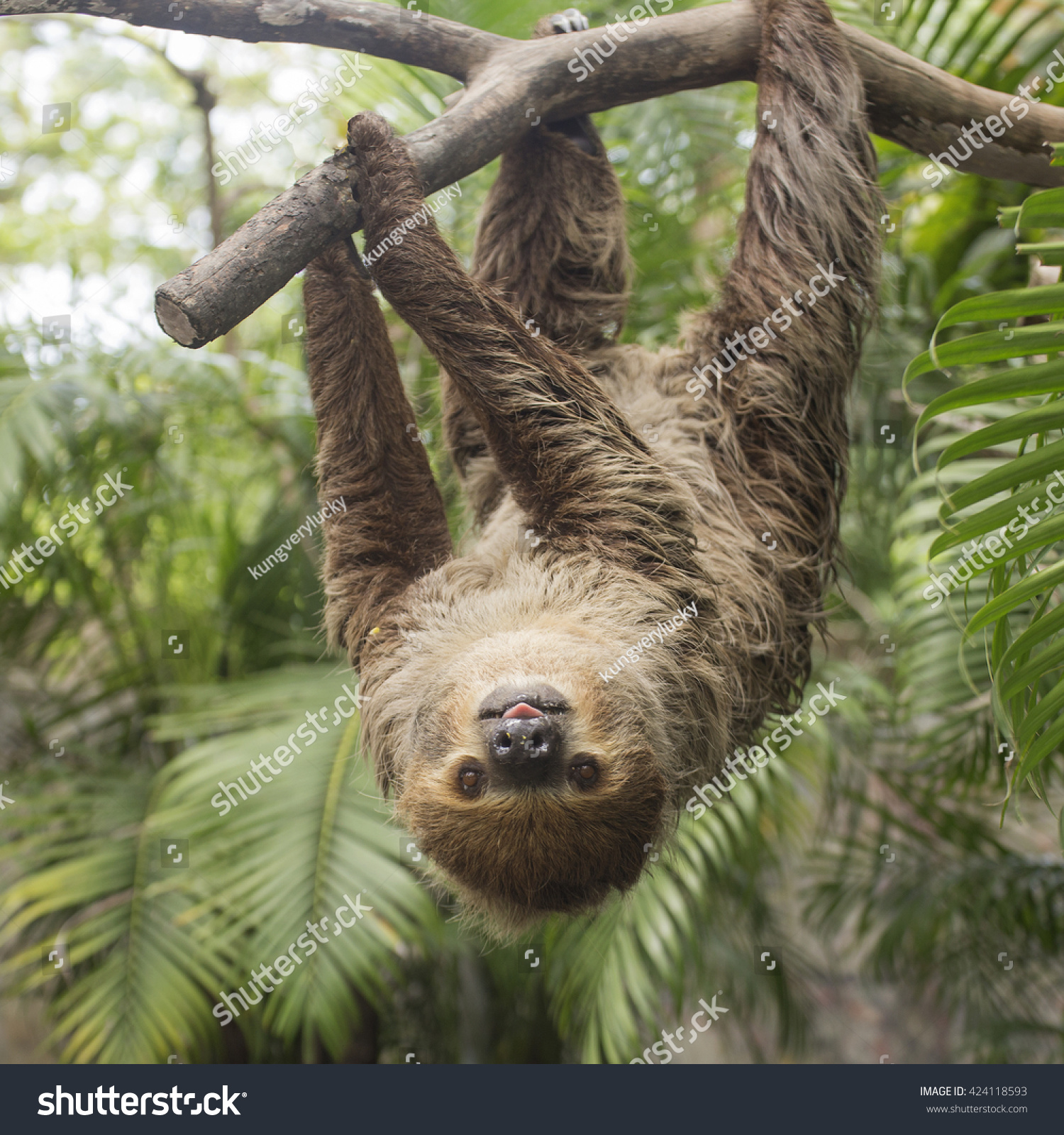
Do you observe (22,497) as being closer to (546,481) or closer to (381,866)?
(381,866)

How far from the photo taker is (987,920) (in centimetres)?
515

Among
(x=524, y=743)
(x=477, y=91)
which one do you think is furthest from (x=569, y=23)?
(x=524, y=743)

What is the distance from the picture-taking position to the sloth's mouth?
90.0 inches

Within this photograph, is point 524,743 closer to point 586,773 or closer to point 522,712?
point 522,712

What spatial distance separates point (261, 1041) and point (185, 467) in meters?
3.90

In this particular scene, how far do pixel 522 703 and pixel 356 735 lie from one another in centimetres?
271

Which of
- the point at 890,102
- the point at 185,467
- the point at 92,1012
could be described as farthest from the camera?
the point at 185,467

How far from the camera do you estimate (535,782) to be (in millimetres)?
2389

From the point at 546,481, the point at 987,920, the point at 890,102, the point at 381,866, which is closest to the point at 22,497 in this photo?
the point at 381,866

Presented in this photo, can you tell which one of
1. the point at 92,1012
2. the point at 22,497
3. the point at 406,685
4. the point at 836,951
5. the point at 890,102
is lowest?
the point at 836,951

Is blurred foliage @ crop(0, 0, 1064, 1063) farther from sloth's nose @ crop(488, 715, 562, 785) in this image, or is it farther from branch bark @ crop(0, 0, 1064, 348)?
sloth's nose @ crop(488, 715, 562, 785)

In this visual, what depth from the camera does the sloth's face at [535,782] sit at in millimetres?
2375

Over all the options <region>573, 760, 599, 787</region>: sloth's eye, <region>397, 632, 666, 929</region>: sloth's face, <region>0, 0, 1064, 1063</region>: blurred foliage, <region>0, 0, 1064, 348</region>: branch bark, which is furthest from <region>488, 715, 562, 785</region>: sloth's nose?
<region>0, 0, 1064, 1063</region>: blurred foliage

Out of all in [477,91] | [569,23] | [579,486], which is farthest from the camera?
[569,23]
